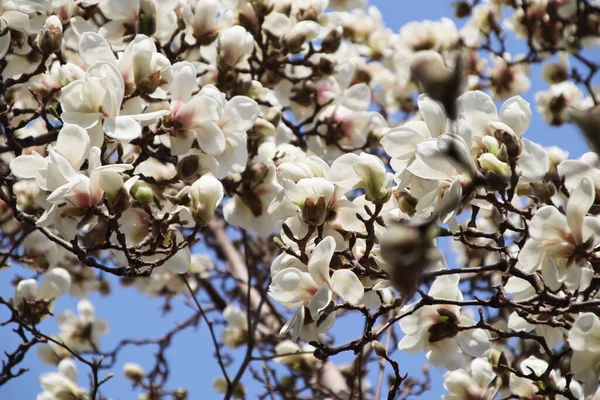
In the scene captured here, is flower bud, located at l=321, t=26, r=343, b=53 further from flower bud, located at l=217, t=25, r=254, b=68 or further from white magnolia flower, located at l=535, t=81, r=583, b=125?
white magnolia flower, located at l=535, t=81, r=583, b=125

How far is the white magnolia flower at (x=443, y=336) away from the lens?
1.19 meters

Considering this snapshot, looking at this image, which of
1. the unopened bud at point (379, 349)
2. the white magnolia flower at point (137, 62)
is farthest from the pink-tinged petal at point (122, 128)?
the unopened bud at point (379, 349)

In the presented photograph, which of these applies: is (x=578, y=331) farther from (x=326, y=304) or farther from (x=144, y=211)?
(x=144, y=211)

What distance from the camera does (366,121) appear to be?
196 centimetres

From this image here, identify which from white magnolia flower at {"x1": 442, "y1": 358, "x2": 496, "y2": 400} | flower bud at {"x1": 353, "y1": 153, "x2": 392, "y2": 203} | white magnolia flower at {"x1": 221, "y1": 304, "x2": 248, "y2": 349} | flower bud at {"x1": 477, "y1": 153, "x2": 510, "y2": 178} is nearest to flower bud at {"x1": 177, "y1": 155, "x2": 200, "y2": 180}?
flower bud at {"x1": 353, "y1": 153, "x2": 392, "y2": 203}

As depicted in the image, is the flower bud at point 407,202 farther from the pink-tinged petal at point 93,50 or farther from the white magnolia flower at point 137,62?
the pink-tinged petal at point 93,50

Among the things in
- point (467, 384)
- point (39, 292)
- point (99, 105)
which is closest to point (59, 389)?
point (39, 292)

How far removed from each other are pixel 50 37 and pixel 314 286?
86 cm

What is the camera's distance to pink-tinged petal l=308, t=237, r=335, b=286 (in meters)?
1.04

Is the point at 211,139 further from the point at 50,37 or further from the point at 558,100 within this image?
the point at 558,100

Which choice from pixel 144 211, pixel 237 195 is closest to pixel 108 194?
pixel 144 211

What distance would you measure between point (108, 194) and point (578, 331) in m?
0.77

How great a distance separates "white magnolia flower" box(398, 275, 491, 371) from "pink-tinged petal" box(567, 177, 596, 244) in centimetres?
26

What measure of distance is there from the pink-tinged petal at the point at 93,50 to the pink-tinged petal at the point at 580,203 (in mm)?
885
